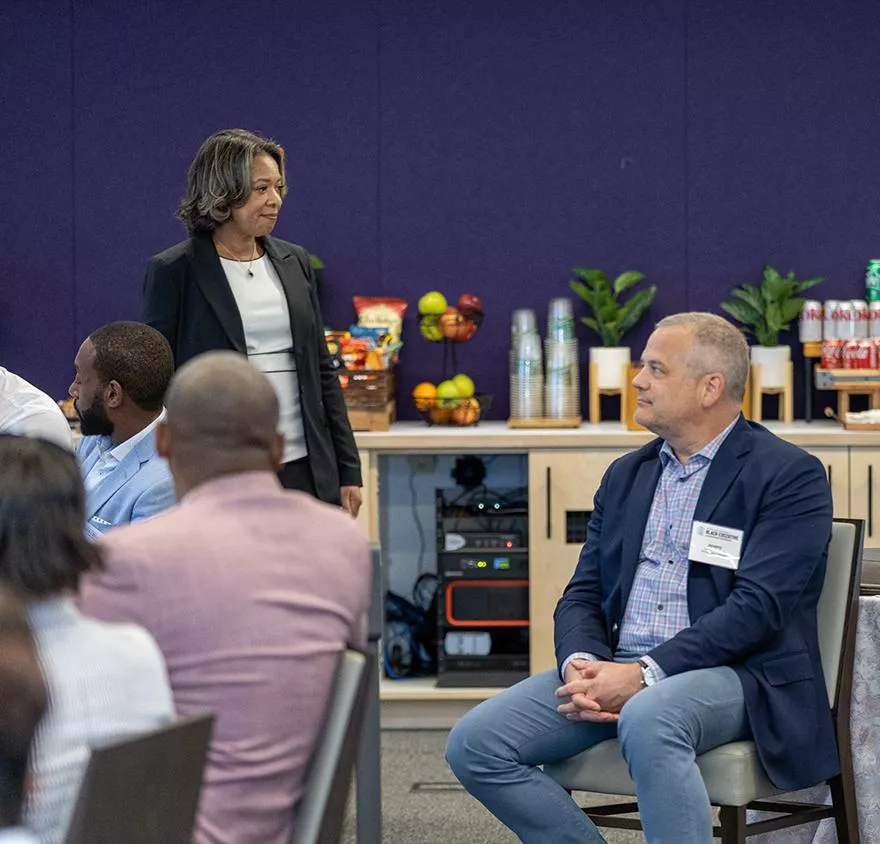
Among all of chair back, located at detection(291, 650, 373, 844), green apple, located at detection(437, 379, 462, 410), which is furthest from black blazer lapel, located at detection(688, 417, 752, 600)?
green apple, located at detection(437, 379, 462, 410)

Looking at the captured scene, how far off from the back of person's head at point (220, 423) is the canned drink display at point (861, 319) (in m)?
3.62

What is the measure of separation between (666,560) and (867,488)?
1.97 meters

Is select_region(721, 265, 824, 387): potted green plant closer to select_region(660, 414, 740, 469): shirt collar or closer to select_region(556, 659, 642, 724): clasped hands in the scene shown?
select_region(660, 414, 740, 469): shirt collar

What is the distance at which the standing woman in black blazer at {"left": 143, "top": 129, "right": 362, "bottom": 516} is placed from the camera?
377 cm

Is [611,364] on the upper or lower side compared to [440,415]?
upper

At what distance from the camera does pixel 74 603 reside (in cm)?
167

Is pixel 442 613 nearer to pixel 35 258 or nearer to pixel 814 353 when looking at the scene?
pixel 814 353

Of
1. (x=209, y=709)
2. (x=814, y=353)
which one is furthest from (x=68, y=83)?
(x=209, y=709)

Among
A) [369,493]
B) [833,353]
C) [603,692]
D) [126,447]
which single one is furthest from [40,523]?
[833,353]

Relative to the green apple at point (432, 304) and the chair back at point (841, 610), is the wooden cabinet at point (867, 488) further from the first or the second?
the chair back at point (841, 610)

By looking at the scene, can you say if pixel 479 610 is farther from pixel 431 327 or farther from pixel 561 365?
pixel 431 327

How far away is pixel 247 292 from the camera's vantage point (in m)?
3.86

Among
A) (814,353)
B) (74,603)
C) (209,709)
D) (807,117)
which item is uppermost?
(807,117)

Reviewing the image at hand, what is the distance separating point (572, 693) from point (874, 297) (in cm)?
280
